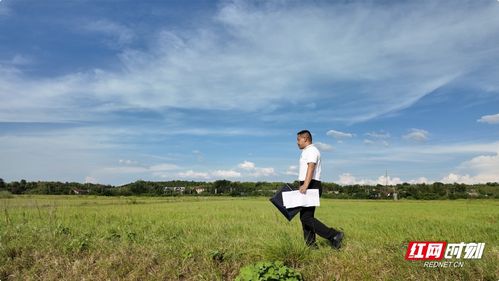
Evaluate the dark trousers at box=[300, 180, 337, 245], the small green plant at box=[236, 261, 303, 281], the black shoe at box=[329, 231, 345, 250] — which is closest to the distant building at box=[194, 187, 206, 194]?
the dark trousers at box=[300, 180, 337, 245]

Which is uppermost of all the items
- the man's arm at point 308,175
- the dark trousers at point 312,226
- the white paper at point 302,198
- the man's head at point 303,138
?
the man's head at point 303,138

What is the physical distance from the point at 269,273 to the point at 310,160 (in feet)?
6.82

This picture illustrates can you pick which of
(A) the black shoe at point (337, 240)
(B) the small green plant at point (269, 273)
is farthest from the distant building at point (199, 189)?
(B) the small green plant at point (269, 273)

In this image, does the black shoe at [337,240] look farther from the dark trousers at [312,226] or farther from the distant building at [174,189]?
the distant building at [174,189]

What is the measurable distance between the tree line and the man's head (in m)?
46.7

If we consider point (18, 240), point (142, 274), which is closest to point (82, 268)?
point (142, 274)

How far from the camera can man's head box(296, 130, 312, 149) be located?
634cm

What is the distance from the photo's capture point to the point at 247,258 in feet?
17.9

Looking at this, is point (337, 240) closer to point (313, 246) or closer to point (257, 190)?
point (313, 246)

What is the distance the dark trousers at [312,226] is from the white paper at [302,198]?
0.41 feet

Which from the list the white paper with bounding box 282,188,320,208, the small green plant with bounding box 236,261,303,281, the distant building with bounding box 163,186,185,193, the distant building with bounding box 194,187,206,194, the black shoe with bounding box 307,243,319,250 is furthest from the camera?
the distant building with bounding box 194,187,206,194

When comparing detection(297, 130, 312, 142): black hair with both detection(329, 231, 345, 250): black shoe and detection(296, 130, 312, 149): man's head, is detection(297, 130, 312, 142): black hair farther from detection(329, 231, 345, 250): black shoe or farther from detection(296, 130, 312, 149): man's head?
detection(329, 231, 345, 250): black shoe

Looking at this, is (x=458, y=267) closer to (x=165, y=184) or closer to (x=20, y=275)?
(x=20, y=275)

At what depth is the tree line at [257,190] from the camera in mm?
54188
